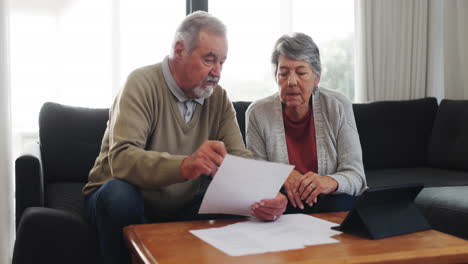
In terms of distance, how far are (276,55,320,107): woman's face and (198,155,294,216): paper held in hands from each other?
60 cm

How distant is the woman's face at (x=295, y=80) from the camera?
6.57 ft

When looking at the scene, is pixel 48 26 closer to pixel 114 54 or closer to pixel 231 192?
pixel 114 54

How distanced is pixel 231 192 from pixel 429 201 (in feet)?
3.77

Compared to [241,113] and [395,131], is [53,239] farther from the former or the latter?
[395,131]

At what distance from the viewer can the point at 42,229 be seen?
5.98ft

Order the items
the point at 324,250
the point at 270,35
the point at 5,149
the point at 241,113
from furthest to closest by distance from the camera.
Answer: the point at 270,35, the point at 241,113, the point at 5,149, the point at 324,250

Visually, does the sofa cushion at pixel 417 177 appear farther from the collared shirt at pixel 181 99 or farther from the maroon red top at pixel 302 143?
the collared shirt at pixel 181 99

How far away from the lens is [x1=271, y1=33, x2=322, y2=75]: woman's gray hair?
1.99 m

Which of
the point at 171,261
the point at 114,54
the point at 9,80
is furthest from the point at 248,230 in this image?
the point at 114,54

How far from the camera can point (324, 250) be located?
1214 mm

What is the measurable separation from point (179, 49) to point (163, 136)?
0.96ft

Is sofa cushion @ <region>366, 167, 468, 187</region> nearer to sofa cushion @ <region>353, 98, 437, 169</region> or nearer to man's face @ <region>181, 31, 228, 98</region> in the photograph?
sofa cushion @ <region>353, 98, 437, 169</region>

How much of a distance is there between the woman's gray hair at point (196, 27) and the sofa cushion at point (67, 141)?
849 mm

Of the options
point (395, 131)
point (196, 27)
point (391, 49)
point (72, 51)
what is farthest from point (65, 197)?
point (391, 49)
